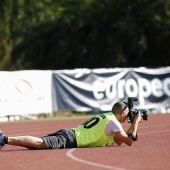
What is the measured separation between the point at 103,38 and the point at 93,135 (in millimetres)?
30741

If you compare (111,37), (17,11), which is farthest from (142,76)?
(17,11)

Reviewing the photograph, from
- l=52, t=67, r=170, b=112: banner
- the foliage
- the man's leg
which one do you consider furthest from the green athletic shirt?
the foliage

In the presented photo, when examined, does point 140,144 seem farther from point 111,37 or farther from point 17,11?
point 17,11

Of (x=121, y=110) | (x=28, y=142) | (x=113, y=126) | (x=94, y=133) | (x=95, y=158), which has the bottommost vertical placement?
(x=95, y=158)

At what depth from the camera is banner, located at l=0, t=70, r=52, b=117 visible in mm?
25938

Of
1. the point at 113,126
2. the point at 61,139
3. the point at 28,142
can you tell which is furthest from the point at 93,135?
the point at 28,142

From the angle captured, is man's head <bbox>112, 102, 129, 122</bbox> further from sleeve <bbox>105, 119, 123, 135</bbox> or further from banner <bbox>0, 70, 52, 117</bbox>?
banner <bbox>0, 70, 52, 117</bbox>

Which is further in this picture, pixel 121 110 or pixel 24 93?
pixel 24 93

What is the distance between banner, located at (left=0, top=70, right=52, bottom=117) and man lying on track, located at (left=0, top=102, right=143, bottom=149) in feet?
41.9

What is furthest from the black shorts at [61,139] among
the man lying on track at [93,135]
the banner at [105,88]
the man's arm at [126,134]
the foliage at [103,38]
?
the foliage at [103,38]

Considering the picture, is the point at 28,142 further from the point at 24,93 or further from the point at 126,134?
the point at 24,93

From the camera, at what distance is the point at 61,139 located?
43.1 ft

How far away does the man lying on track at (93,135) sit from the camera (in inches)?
507

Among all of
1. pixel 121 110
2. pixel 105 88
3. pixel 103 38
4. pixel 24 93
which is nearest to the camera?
pixel 121 110
